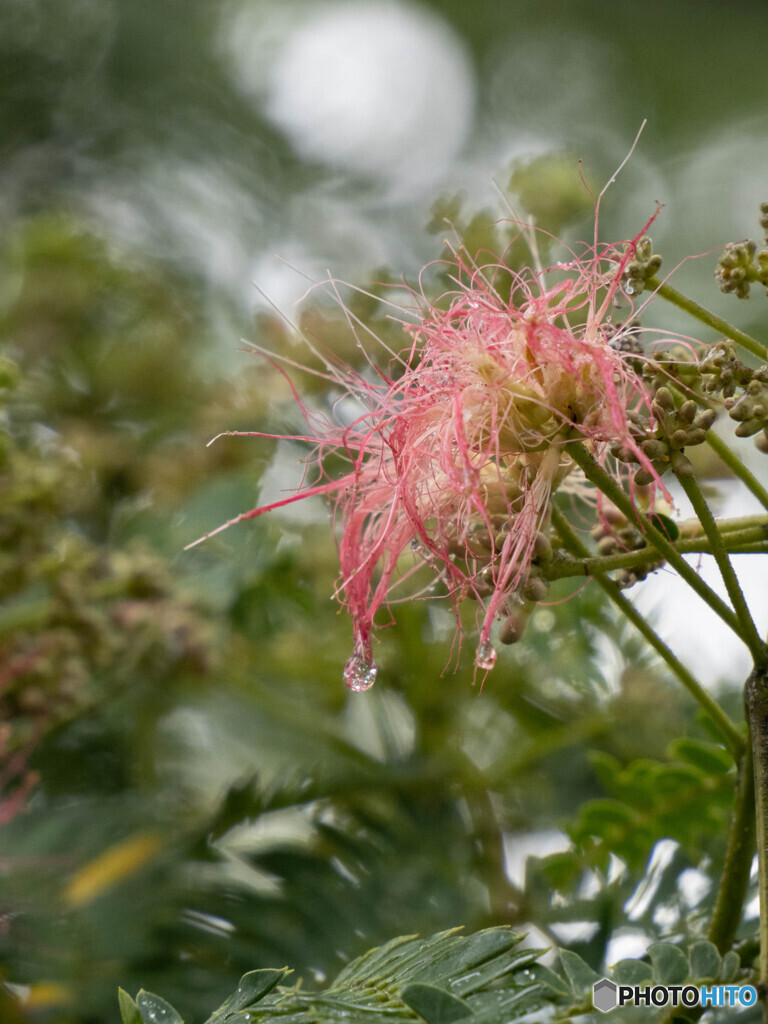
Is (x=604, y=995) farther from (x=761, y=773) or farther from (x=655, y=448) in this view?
(x=655, y=448)

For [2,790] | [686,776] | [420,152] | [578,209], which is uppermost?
[420,152]

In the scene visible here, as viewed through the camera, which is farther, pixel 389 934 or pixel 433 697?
pixel 433 697

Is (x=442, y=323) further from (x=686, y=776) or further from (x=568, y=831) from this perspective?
(x=568, y=831)

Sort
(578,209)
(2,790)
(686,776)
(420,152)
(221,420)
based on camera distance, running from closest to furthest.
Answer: (686,776)
(578,209)
(2,790)
(221,420)
(420,152)

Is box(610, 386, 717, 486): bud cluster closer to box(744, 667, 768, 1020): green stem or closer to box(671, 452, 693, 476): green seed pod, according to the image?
box(671, 452, 693, 476): green seed pod

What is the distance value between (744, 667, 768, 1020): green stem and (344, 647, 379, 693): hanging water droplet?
13.6 inches

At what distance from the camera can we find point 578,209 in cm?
173

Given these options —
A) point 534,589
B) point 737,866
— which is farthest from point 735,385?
point 737,866

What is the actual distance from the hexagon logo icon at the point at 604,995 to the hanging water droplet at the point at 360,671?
1.09 feet

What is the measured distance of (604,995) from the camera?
0.78 m

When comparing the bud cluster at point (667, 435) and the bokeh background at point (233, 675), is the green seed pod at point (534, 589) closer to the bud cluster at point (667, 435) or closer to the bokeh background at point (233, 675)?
the bud cluster at point (667, 435)

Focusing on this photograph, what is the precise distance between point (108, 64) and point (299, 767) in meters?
3.14

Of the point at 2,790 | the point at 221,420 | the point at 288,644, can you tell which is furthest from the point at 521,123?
the point at 2,790

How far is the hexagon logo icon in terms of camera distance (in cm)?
76
